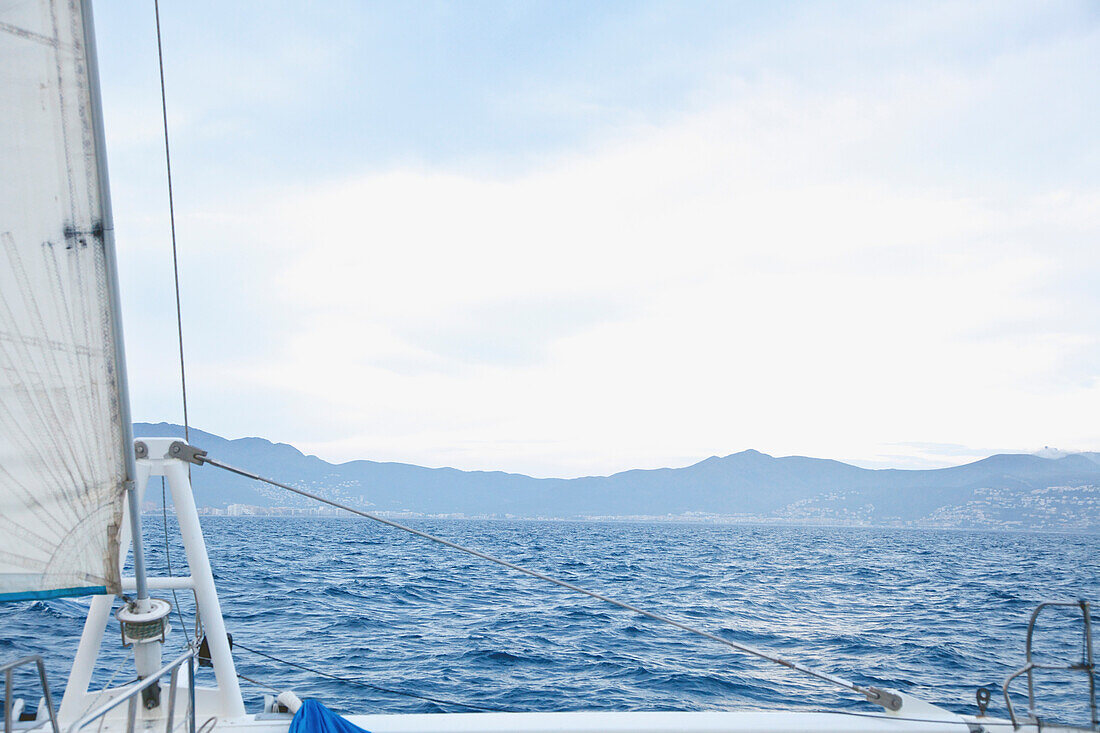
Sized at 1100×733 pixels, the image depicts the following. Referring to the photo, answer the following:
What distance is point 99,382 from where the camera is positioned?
2.88 m

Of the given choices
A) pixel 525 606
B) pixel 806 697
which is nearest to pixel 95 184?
pixel 806 697

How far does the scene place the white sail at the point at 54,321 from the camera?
2.57 meters

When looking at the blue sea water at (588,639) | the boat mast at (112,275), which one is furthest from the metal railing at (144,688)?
the blue sea water at (588,639)

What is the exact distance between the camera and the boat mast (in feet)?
8.75

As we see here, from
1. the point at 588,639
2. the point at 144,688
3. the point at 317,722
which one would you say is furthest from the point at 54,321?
the point at 588,639

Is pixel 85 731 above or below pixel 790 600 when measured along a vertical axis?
above

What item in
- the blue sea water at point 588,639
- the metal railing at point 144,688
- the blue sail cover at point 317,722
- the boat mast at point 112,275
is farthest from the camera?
the blue sea water at point 588,639

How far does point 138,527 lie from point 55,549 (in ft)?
1.00

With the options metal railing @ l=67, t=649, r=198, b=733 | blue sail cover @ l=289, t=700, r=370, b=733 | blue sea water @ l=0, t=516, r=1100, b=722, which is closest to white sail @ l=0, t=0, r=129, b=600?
metal railing @ l=67, t=649, r=198, b=733

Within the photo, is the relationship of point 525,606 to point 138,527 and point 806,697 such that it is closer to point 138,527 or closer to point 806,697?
point 806,697

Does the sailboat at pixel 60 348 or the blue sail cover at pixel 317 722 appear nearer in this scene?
the sailboat at pixel 60 348

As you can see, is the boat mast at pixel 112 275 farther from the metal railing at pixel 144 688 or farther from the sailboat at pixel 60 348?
the metal railing at pixel 144 688

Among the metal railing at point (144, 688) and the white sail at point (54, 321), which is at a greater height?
the white sail at point (54, 321)

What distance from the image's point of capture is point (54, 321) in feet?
8.95
